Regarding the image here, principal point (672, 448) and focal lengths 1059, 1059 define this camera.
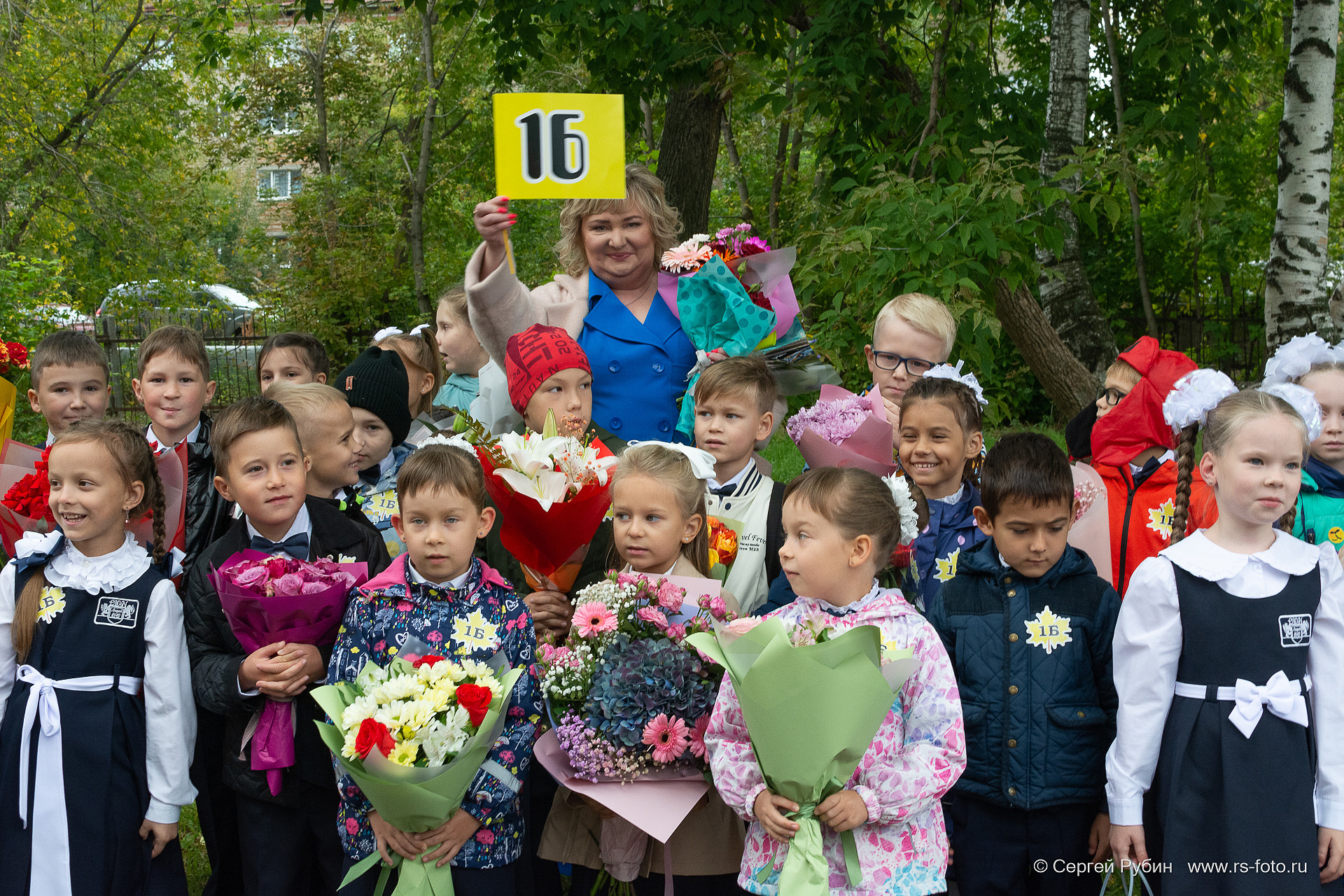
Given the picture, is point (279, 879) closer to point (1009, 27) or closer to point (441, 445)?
point (441, 445)

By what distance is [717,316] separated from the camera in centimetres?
368

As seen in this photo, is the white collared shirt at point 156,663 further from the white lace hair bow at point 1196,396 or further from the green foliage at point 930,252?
the green foliage at point 930,252

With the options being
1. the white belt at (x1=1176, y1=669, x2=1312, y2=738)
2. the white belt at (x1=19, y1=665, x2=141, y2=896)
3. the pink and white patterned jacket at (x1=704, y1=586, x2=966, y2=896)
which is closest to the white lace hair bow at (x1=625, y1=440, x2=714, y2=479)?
the pink and white patterned jacket at (x1=704, y1=586, x2=966, y2=896)

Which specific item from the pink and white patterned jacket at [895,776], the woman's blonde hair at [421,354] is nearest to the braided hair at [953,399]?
the pink and white patterned jacket at [895,776]

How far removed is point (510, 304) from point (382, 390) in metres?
0.56

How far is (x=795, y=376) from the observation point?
3838 millimetres

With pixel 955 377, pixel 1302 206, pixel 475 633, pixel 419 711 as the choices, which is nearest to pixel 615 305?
pixel 955 377

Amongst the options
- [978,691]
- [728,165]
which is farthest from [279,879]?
[728,165]

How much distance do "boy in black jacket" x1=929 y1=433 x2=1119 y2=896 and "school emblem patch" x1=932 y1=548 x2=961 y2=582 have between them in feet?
0.83

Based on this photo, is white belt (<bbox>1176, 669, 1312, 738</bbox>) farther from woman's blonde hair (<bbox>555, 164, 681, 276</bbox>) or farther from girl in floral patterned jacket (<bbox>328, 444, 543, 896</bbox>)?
woman's blonde hair (<bbox>555, 164, 681, 276</bbox>)

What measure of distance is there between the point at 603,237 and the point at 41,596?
6.97 ft

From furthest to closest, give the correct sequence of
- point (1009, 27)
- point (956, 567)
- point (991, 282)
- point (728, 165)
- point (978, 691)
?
point (728, 165), point (1009, 27), point (991, 282), point (956, 567), point (978, 691)

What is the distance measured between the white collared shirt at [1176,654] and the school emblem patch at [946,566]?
23.2 inches

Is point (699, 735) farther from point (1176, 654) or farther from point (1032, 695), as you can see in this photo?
point (1176, 654)
